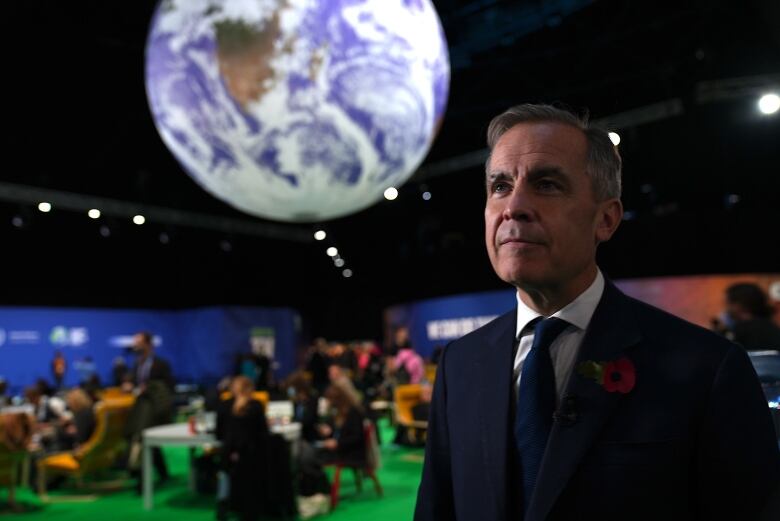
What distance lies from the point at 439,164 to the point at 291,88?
10.7 metres

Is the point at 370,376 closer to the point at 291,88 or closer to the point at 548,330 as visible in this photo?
the point at 291,88

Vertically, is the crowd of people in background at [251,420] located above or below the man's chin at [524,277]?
below

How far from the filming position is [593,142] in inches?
46.1

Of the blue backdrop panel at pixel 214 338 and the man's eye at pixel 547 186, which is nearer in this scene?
the man's eye at pixel 547 186

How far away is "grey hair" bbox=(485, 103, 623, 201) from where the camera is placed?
3.77 ft

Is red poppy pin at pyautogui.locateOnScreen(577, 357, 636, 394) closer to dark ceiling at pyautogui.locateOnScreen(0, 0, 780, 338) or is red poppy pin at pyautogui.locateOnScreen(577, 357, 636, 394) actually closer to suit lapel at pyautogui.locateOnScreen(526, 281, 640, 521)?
suit lapel at pyautogui.locateOnScreen(526, 281, 640, 521)

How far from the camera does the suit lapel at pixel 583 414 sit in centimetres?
99

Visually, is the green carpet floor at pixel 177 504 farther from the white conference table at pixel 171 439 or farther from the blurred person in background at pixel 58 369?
the blurred person in background at pixel 58 369

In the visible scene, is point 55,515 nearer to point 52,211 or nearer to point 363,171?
point 363,171

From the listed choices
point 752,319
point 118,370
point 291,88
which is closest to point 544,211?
point 291,88

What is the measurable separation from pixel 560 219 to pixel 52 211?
1710 cm

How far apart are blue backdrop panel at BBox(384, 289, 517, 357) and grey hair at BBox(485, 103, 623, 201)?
14471 millimetres

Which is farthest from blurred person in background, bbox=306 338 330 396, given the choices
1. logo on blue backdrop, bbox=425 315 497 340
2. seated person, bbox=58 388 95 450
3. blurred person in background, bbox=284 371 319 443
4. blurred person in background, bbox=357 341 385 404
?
seated person, bbox=58 388 95 450

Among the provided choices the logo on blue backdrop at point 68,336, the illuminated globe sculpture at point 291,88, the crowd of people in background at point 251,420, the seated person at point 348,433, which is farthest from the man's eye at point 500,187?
the logo on blue backdrop at point 68,336
